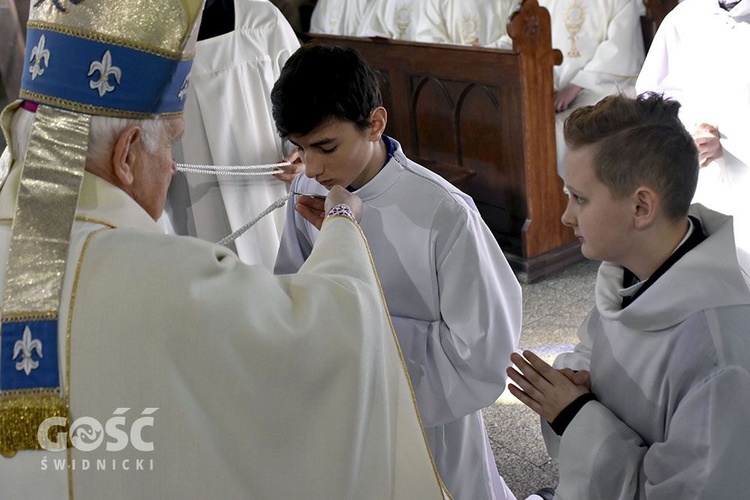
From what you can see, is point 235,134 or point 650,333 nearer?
point 650,333

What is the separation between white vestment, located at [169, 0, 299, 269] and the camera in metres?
3.20

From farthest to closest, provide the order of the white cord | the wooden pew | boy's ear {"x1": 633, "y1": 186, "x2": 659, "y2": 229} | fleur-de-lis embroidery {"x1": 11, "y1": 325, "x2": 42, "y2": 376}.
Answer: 1. the wooden pew
2. the white cord
3. boy's ear {"x1": 633, "y1": 186, "x2": 659, "y2": 229}
4. fleur-de-lis embroidery {"x1": 11, "y1": 325, "x2": 42, "y2": 376}

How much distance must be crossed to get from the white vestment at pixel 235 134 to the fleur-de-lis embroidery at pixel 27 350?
6.15ft

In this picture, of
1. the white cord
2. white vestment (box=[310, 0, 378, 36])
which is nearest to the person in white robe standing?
the white cord

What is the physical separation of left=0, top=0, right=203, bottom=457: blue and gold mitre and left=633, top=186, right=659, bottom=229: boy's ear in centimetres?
86

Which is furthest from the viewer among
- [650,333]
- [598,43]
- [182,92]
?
[598,43]

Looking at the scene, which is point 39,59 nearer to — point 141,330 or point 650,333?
point 141,330

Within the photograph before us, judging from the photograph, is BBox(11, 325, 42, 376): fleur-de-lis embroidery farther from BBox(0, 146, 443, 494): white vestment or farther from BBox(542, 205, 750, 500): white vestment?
BBox(542, 205, 750, 500): white vestment

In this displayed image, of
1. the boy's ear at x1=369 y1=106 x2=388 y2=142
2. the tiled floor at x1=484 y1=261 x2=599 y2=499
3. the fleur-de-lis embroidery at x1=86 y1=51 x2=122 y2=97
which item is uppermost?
the fleur-de-lis embroidery at x1=86 y1=51 x2=122 y2=97

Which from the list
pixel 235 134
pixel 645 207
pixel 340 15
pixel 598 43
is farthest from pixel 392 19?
pixel 645 207

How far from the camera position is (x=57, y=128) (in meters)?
1.40

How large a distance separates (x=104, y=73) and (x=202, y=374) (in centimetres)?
51

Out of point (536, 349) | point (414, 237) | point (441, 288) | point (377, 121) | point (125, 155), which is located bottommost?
point (536, 349)

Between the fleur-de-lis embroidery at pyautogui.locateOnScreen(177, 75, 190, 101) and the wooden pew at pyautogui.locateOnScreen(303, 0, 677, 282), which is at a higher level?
the fleur-de-lis embroidery at pyautogui.locateOnScreen(177, 75, 190, 101)
